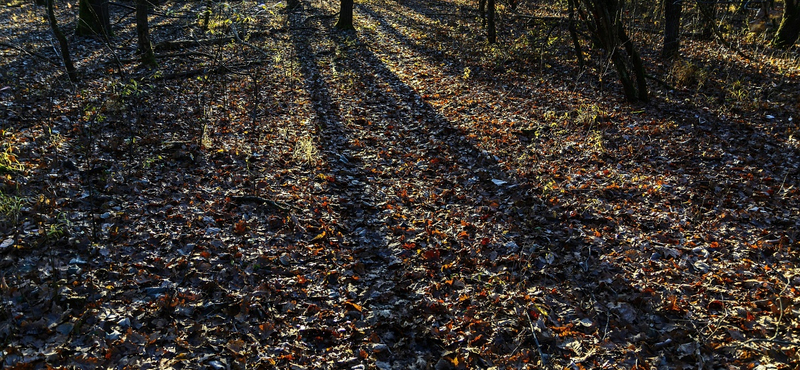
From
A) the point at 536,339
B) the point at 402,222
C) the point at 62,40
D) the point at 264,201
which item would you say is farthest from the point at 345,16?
the point at 536,339

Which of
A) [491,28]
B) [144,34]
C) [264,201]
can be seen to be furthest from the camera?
[491,28]

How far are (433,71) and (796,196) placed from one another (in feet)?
27.5

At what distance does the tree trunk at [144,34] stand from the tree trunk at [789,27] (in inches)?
610

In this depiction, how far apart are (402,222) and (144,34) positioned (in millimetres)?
8398

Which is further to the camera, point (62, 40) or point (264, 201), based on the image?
point (62, 40)

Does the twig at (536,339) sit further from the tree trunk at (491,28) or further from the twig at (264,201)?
the tree trunk at (491,28)

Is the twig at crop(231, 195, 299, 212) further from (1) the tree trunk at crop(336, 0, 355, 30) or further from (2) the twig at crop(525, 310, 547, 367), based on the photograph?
(1) the tree trunk at crop(336, 0, 355, 30)

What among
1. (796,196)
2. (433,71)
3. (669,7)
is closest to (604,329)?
(796,196)

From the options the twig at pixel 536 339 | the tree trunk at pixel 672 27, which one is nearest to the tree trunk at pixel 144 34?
the twig at pixel 536 339

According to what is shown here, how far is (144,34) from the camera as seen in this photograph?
988 cm

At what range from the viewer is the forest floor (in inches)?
148

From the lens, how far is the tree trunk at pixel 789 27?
420 inches

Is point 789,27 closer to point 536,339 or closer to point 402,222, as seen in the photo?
point 402,222

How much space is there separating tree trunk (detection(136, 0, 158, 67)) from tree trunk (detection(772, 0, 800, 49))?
50.8ft
